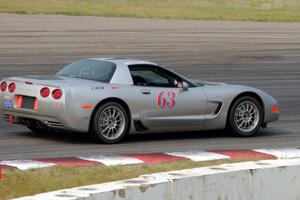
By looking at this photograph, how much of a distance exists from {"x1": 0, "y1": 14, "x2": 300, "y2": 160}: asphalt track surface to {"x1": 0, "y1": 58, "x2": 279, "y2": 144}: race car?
0.25 m

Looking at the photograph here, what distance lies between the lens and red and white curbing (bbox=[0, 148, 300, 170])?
967cm

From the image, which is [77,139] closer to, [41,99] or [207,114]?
[41,99]

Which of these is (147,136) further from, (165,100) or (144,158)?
(144,158)

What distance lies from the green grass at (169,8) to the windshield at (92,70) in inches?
932

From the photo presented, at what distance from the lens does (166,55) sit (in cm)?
2547

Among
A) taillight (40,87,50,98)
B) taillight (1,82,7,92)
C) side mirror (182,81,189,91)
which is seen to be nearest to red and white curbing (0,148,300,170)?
taillight (40,87,50,98)

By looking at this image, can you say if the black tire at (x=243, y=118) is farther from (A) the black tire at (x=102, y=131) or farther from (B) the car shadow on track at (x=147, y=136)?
(A) the black tire at (x=102, y=131)

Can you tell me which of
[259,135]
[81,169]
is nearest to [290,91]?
[259,135]

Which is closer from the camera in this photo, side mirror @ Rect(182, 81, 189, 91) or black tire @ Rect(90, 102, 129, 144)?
black tire @ Rect(90, 102, 129, 144)

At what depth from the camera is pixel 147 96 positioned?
1262 centimetres

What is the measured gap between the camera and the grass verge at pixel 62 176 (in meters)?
8.01

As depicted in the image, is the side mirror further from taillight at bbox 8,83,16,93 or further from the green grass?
the green grass

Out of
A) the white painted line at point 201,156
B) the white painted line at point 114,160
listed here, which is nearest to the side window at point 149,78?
the white painted line at point 201,156

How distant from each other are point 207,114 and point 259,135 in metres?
1.10
